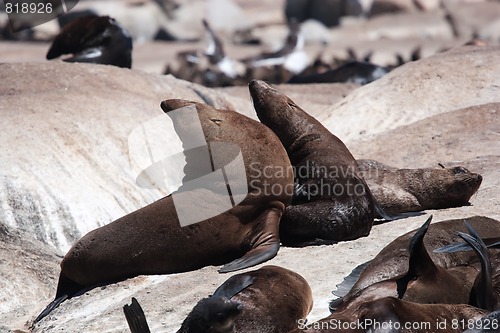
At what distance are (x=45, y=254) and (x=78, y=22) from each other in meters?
4.76

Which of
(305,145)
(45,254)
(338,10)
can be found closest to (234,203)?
(305,145)

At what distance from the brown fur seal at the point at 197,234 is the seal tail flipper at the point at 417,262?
1.29m

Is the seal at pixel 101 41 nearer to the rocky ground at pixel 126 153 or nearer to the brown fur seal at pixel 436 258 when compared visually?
the rocky ground at pixel 126 153

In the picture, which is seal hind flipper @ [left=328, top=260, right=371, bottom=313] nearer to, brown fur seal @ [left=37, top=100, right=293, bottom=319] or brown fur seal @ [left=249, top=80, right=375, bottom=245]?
brown fur seal @ [left=37, top=100, right=293, bottom=319]

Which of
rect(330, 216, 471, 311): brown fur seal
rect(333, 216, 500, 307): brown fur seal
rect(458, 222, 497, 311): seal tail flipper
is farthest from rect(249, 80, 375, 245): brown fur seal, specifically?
rect(458, 222, 497, 311): seal tail flipper

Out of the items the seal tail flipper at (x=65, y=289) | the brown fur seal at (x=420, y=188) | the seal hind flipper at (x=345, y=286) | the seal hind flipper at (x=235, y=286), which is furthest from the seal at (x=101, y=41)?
the seal hind flipper at (x=235, y=286)

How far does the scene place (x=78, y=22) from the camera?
11.7 meters

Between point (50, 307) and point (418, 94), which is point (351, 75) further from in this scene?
point (50, 307)

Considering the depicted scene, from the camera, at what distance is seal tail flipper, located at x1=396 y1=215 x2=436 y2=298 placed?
16.6ft

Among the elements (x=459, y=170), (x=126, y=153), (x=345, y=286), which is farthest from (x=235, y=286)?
(x=126, y=153)

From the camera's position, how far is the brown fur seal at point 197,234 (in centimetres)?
645

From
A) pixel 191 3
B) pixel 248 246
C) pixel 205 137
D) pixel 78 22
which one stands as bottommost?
pixel 191 3

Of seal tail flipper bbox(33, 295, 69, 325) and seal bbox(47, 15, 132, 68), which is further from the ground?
seal tail flipper bbox(33, 295, 69, 325)

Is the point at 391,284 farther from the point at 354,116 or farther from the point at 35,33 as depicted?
the point at 35,33
